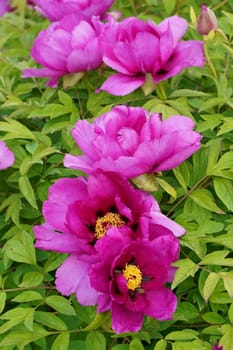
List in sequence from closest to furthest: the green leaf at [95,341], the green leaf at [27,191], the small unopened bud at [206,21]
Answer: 1. the green leaf at [95,341]
2. the green leaf at [27,191]
3. the small unopened bud at [206,21]

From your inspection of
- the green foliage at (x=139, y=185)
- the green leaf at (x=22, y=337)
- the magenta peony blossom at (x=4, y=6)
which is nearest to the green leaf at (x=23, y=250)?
the green foliage at (x=139, y=185)

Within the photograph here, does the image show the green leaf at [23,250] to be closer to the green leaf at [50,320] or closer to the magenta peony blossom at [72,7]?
the green leaf at [50,320]

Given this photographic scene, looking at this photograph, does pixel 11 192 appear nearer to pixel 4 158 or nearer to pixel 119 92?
pixel 4 158

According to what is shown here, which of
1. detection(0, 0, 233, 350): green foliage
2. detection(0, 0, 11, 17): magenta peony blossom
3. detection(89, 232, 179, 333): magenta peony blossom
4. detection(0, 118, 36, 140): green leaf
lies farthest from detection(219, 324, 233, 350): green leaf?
detection(0, 0, 11, 17): magenta peony blossom

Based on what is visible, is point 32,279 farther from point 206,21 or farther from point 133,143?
point 206,21

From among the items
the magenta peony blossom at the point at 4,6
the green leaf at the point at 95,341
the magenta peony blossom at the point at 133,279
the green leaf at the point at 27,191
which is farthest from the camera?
the magenta peony blossom at the point at 4,6

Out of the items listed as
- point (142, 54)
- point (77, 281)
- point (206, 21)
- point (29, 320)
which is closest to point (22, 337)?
point (29, 320)

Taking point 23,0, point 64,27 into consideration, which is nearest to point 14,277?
point 64,27
